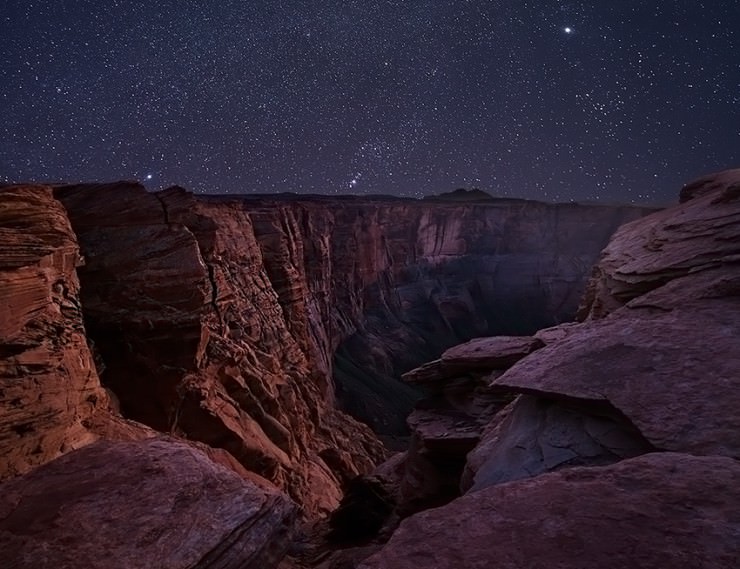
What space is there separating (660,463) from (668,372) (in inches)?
68.5

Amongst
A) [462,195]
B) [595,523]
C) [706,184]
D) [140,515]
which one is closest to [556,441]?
[595,523]

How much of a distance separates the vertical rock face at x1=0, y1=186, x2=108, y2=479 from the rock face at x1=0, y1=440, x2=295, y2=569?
2758 millimetres

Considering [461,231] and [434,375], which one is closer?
[434,375]

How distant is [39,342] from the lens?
7.75 m

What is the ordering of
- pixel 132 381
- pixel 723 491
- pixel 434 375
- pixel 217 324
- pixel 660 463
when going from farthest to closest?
pixel 217 324 → pixel 434 375 → pixel 132 381 → pixel 660 463 → pixel 723 491

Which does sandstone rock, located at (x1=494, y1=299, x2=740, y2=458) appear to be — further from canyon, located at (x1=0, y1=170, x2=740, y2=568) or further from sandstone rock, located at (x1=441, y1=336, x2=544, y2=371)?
sandstone rock, located at (x1=441, y1=336, x2=544, y2=371)

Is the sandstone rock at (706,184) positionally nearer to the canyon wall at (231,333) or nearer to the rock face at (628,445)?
the rock face at (628,445)

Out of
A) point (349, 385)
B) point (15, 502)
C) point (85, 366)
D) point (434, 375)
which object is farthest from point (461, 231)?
point (15, 502)

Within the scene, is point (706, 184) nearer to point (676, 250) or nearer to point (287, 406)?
point (676, 250)

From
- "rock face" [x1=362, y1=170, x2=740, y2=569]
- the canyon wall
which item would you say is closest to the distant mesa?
the canyon wall

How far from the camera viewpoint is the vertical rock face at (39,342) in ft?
23.1

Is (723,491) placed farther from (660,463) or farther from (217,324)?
(217,324)

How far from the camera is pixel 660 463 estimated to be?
3.74 meters

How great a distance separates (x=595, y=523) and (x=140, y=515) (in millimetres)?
3549
